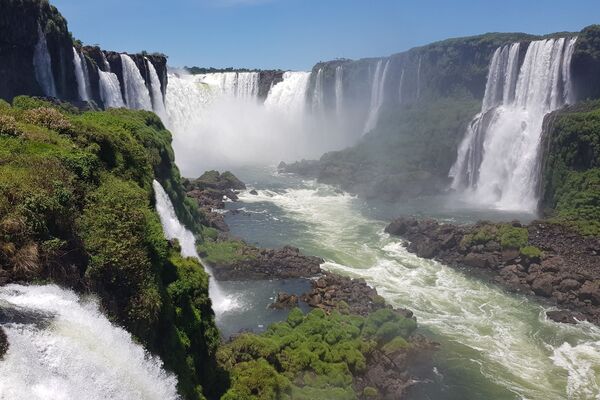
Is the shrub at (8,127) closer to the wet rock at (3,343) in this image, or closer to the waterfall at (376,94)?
Result: the wet rock at (3,343)

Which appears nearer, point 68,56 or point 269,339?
point 269,339

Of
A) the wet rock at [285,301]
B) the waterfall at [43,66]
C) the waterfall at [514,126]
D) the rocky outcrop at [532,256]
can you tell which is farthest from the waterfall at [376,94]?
the wet rock at [285,301]

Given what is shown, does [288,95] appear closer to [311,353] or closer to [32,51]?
[32,51]

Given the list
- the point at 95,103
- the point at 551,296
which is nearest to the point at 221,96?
the point at 95,103

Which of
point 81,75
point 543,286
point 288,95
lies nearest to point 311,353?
point 543,286

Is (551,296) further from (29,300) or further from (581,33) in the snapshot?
(581,33)

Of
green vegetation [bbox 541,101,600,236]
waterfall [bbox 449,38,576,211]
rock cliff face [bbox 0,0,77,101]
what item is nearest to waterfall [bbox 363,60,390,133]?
waterfall [bbox 449,38,576,211]

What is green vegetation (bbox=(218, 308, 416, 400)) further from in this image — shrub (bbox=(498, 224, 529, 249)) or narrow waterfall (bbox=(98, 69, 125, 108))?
narrow waterfall (bbox=(98, 69, 125, 108))
